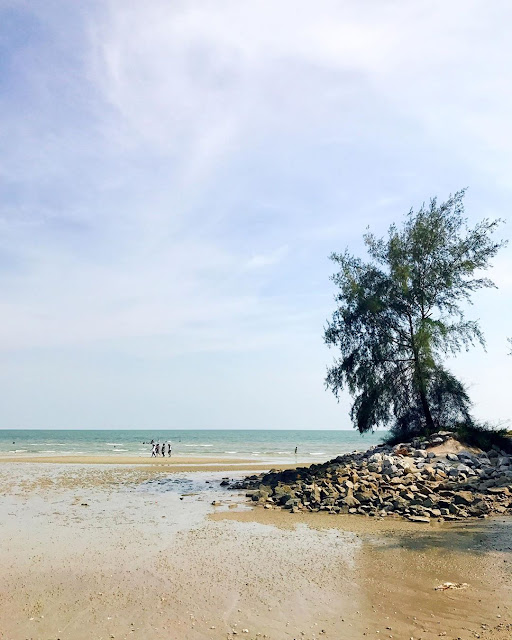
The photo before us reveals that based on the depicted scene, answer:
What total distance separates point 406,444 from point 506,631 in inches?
722

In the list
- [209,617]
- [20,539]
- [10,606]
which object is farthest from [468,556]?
[20,539]

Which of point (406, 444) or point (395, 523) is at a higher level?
point (406, 444)

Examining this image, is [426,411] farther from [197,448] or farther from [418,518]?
[197,448]

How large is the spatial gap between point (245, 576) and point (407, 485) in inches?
426

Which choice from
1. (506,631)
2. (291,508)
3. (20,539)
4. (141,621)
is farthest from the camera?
(291,508)

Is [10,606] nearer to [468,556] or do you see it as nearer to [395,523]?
[468,556]

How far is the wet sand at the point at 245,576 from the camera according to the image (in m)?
7.82

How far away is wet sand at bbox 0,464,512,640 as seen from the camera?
7.82 metres

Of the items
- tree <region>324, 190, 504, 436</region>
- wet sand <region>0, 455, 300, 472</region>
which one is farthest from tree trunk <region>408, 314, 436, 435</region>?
wet sand <region>0, 455, 300, 472</region>

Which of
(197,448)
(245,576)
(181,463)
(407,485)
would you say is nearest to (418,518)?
(407,485)

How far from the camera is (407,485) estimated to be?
770 inches

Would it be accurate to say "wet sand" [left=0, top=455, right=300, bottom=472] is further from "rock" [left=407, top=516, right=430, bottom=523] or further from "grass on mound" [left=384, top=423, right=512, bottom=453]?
"rock" [left=407, top=516, right=430, bottom=523]

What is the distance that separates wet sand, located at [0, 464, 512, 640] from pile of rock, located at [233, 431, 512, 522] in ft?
3.85

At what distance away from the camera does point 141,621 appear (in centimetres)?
800
